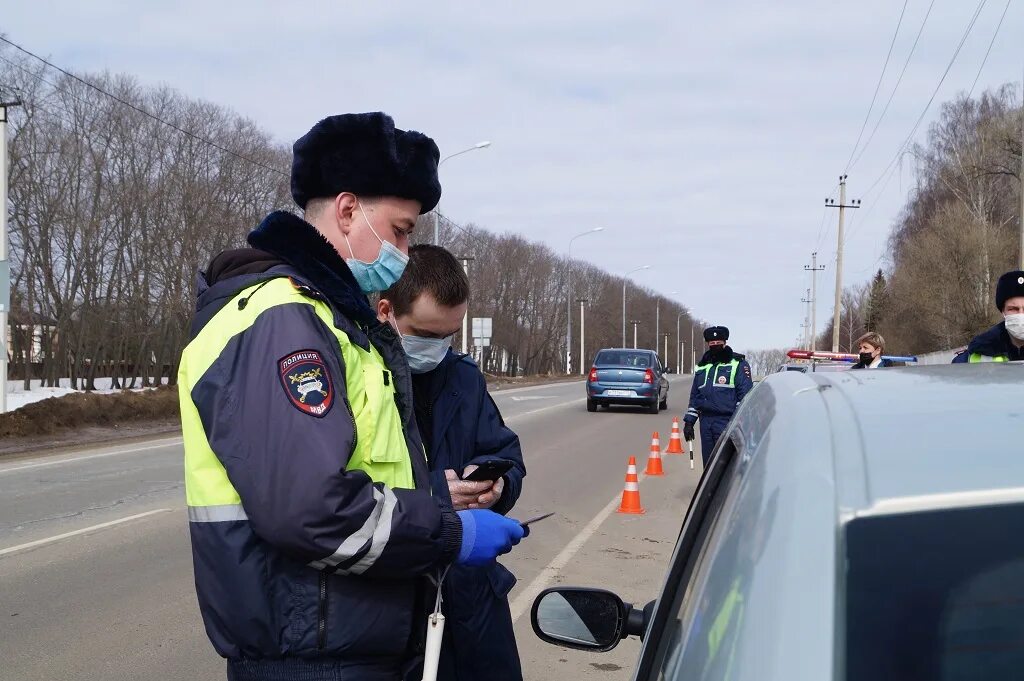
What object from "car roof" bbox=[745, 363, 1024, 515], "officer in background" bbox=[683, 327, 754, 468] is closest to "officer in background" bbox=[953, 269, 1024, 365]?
"officer in background" bbox=[683, 327, 754, 468]

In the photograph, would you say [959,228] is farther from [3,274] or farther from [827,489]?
[827,489]

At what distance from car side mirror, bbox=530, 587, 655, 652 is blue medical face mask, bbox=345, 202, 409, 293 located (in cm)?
90

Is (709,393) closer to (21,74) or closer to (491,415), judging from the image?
(491,415)

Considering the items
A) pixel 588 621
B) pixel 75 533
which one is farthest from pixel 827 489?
pixel 75 533

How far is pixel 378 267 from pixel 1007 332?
4.73 m

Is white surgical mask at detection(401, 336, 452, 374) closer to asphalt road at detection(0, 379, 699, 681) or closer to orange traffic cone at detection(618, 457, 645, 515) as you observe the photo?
asphalt road at detection(0, 379, 699, 681)

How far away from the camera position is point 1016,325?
18.7ft

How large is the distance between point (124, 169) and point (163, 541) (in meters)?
38.3

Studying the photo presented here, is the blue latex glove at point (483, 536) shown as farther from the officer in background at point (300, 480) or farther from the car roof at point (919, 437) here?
the car roof at point (919, 437)

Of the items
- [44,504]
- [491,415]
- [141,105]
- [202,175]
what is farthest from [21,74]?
[491,415]

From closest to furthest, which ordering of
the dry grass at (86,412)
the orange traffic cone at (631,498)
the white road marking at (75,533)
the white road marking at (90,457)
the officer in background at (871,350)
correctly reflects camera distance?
the white road marking at (75,533) → the officer in background at (871,350) → the orange traffic cone at (631,498) → the white road marking at (90,457) → the dry grass at (86,412)

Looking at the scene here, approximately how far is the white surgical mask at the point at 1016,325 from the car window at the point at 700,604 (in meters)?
4.32

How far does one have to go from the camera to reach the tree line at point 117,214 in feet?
126

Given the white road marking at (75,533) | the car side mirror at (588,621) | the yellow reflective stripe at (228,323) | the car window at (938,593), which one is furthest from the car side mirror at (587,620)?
the white road marking at (75,533)
